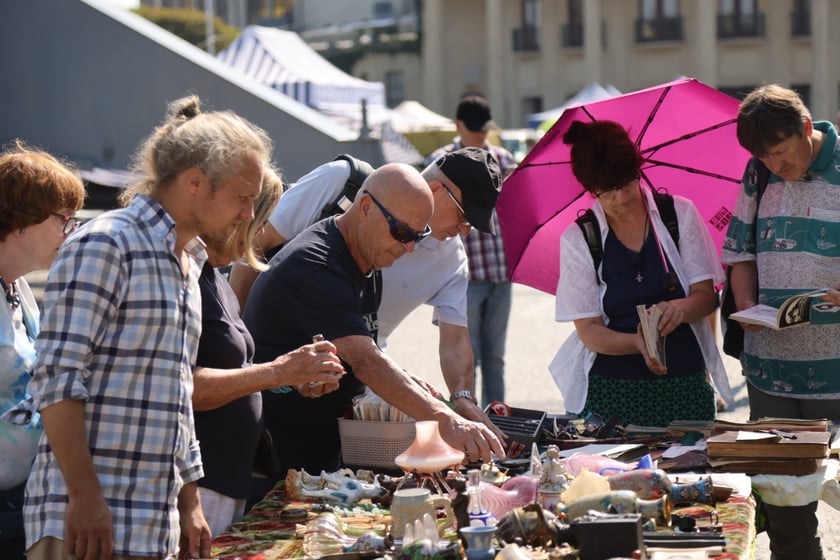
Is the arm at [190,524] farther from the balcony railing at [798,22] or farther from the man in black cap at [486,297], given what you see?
the balcony railing at [798,22]

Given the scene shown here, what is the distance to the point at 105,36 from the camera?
9.67 meters

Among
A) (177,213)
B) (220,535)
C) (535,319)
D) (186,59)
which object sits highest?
(186,59)

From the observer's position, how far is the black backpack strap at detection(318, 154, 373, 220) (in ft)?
12.5

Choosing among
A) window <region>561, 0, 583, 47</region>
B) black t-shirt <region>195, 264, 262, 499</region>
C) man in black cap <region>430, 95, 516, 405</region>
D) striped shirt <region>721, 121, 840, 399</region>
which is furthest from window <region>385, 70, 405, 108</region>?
black t-shirt <region>195, 264, 262, 499</region>

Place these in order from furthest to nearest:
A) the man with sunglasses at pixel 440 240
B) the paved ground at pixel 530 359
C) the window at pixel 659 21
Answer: the window at pixel 659 21 < the paved ground at pixel 530 359 < the man with sunglasses at pixel 440 240

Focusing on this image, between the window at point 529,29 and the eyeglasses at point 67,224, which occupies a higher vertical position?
the window at point 529,29

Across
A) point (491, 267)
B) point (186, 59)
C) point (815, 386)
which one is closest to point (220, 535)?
point (815, 386)

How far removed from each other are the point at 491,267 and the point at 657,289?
8.36 ft

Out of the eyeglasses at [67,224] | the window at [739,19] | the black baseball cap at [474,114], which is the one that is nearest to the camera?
the eyeglasses at [67,224]

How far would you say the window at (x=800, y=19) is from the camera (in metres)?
39.8

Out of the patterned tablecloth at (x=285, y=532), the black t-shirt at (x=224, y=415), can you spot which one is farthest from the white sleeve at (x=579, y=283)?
the black t-shirt at (x=224, y=415)

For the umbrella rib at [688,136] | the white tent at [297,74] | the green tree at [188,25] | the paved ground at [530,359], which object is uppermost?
the green tree at [188,25]

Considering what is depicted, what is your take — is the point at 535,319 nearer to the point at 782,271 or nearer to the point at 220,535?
the point at 782,271

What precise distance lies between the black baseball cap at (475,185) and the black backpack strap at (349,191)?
0.35 meters
